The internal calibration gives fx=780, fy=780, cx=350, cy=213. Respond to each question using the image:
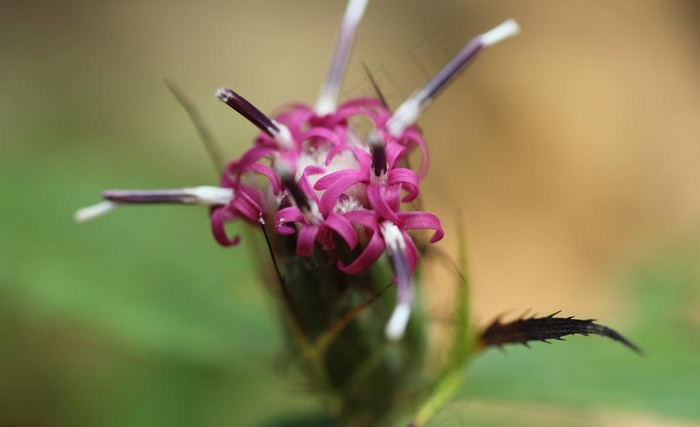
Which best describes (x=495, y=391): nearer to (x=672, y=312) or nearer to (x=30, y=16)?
(x=672, y=312)

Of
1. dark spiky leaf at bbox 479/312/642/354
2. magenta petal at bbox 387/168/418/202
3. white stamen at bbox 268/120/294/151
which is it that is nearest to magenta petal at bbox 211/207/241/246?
white stamen at bbox 268/120/294/151

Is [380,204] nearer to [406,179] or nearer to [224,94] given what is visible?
[406,179]

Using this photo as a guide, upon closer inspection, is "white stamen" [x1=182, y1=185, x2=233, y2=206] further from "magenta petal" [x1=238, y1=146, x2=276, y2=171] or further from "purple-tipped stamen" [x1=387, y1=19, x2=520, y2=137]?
"purple-tipped stamen" [x1=387, y1=19, x2=520, y2=137]

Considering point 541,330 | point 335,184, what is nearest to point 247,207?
point 335,184

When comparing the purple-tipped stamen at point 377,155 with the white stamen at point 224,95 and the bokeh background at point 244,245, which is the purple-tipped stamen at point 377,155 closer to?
the white stamen at point 224,95

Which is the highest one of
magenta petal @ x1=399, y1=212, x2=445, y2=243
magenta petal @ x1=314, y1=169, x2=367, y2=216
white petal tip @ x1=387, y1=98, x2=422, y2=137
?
white petal tip @ x1=387, y1=98, x2=422, y2=137
